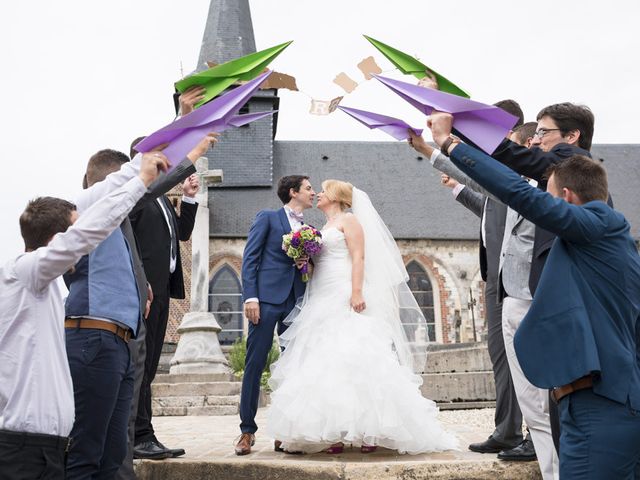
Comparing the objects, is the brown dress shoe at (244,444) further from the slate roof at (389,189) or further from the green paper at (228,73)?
the slate roof at (389,189)

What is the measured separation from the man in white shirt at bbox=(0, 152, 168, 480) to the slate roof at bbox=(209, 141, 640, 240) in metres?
20.9

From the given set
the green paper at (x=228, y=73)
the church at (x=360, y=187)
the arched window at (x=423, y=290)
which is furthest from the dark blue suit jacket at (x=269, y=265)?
the arched window at (x=423, y=290)

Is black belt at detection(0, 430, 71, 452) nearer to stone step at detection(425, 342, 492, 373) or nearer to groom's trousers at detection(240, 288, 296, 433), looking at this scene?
groom's trousers at detection(240, 288, 296, 433)

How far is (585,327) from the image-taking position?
221cm

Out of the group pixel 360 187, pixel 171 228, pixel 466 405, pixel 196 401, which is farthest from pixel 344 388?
pixel 360 187

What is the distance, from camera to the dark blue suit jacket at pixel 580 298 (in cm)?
218

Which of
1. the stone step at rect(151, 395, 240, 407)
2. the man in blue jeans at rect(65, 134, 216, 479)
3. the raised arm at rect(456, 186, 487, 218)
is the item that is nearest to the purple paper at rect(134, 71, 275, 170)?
the man in blue jeans at rect(65, 134, 216, 479)

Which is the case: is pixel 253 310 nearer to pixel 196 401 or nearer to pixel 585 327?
pixel 585 327

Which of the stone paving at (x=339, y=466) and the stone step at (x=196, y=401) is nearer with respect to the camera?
the stone paving at (x=339, y=466)

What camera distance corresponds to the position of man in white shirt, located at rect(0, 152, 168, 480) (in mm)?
2301

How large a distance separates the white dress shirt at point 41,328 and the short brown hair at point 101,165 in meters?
0.77

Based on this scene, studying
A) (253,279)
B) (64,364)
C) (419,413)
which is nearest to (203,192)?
(253,279)

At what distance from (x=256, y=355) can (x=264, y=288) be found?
496 mm

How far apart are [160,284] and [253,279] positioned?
72 cm
